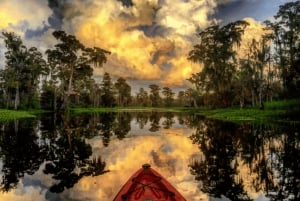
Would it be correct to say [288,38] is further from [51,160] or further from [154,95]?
[154,95]

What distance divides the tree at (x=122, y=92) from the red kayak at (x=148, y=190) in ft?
438

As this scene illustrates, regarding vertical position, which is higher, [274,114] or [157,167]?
[274,114]

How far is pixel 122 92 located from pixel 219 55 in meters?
87.4

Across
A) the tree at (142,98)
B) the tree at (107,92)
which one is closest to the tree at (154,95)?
the tree at (142,98)

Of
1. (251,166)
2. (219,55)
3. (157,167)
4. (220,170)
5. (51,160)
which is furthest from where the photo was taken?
(219,55)

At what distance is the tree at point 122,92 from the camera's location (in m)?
143

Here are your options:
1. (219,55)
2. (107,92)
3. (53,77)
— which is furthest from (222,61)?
(107,92)

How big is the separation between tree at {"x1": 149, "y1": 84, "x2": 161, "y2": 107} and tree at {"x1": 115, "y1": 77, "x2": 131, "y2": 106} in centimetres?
1902

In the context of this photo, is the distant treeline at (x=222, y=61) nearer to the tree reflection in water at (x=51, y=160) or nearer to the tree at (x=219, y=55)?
the tree at (x=219, y=55)

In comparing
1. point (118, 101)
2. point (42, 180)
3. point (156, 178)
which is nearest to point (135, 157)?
point (42, 180)

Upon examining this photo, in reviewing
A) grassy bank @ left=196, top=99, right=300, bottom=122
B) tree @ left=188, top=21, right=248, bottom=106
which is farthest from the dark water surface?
tree @ left=188, top=21, right=248, bottom=106

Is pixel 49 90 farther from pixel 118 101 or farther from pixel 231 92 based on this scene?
pixel 118 101

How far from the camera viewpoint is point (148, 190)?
852 cm

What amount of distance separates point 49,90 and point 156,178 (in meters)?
81.1
